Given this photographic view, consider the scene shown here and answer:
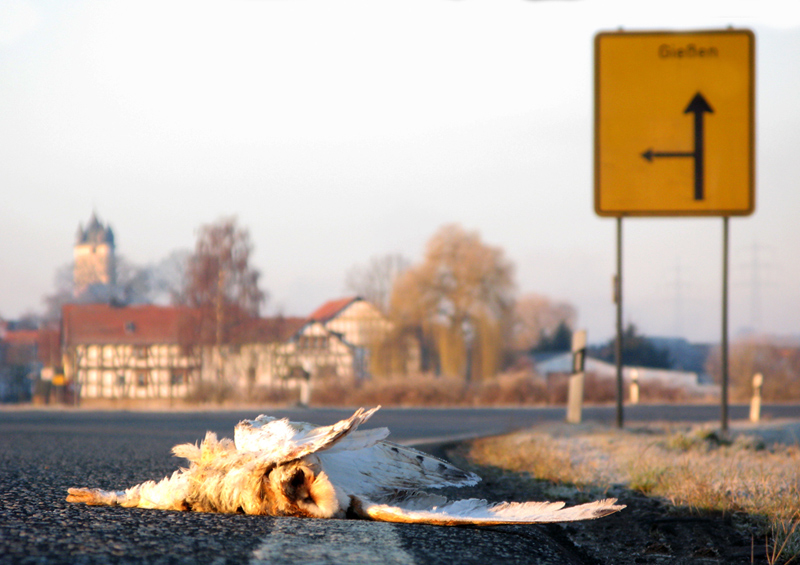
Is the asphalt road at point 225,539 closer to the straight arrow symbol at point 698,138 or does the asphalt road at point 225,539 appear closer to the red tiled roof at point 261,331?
the straight arrow symbol at point 698,138

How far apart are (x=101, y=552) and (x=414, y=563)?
0.76 meters

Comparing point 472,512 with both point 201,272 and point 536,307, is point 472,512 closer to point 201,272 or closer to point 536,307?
point 201,272

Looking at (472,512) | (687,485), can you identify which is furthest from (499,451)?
(472,512)

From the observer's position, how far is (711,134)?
752 cm

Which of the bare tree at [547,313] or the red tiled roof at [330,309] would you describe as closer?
the red tiled roof at [330,309]

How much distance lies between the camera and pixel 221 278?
33.8m

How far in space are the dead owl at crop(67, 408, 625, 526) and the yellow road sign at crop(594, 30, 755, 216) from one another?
18.1ft

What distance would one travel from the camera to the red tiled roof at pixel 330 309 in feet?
145

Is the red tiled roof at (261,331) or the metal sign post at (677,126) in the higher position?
the metal sign post at (677,126)

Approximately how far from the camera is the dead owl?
236 cm

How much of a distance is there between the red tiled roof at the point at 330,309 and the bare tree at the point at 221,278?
7394 millimetres

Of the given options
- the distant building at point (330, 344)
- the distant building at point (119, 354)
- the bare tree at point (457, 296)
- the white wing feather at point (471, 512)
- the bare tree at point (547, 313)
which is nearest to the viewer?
the white wing feather at point (471, 512)

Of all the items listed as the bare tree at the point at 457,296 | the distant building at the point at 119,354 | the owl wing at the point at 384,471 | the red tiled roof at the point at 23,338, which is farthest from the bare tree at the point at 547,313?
the owl wing at the point at 384,471

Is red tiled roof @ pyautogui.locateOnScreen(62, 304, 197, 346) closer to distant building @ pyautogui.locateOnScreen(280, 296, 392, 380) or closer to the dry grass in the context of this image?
distant building @ pyautogui.locateOnScreen(280, 296, 392, 380)
